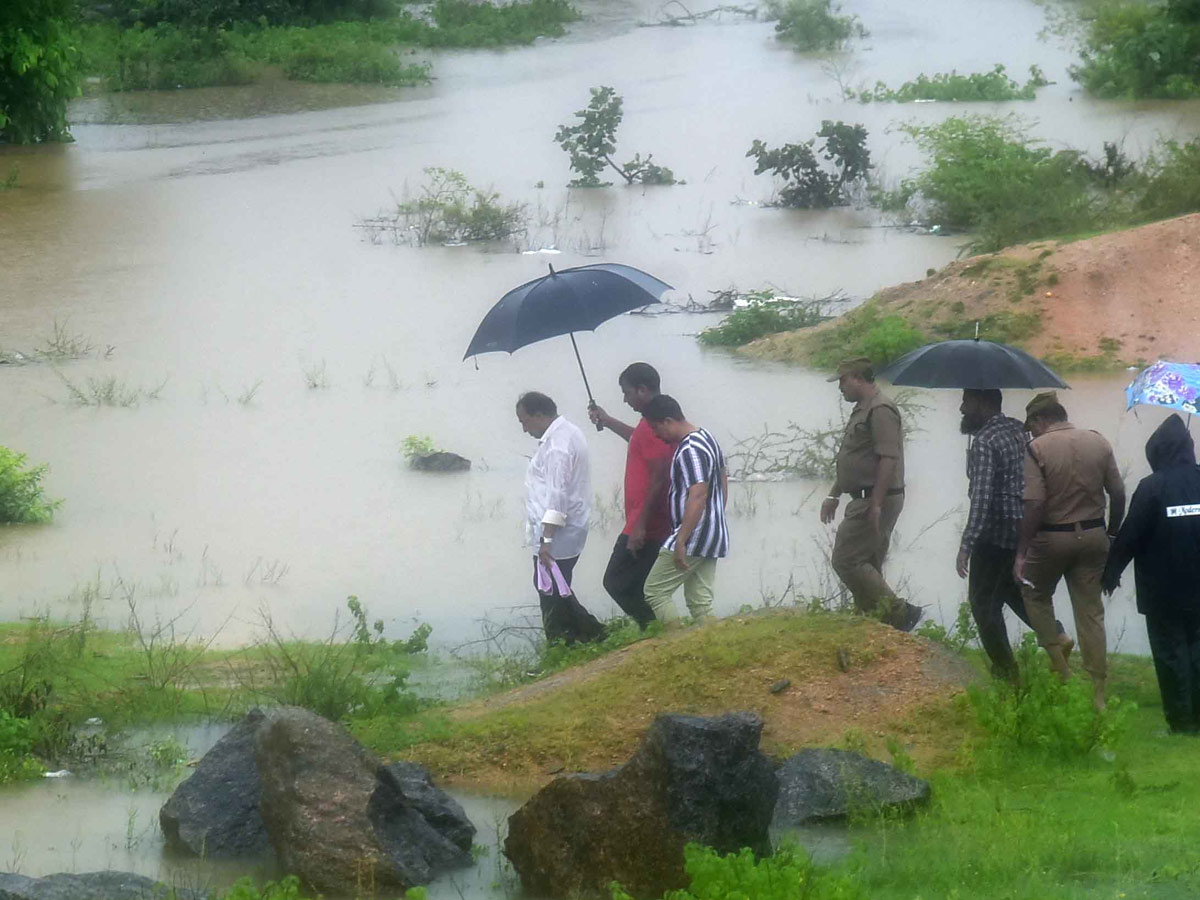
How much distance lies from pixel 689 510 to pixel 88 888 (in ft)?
11.1

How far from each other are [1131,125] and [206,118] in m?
19.9

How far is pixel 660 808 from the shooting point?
5.49 m

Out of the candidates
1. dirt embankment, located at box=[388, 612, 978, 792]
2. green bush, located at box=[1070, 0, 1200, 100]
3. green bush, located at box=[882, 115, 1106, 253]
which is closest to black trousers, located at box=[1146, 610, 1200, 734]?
dirt embankment, located at box=[388, 612, 978, 792]

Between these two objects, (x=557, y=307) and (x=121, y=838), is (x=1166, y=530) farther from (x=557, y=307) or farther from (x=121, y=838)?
(x=121, y=838)

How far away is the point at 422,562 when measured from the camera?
39.8ft

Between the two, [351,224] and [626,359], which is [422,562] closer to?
[626,359]

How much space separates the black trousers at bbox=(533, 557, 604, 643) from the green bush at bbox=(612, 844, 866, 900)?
372 centimetres

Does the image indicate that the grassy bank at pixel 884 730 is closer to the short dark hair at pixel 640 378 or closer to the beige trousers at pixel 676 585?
the beige trousers at pixel 676 585

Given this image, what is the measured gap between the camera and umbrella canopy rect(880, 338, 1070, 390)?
7.13 metres

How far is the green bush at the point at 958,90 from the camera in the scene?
38.2m

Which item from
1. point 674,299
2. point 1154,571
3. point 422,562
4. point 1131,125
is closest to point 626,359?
point 674,299

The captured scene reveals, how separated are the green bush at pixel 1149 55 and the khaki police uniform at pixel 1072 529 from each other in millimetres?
29629

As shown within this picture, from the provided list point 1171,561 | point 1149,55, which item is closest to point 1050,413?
point 1171,561

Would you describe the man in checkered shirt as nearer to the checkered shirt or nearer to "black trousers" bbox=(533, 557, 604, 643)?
the checkered shirt
